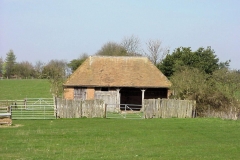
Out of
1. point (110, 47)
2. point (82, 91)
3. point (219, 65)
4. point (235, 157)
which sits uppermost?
point (110, 47)

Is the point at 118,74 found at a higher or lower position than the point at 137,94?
higher

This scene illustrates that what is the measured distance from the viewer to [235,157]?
12.4 metres

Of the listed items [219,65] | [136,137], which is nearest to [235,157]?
[136,137]

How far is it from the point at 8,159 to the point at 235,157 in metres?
7.52

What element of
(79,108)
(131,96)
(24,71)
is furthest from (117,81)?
(24,71)

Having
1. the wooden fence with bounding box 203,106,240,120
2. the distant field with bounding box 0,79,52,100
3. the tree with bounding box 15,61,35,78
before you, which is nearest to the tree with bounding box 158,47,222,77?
the wooden fence with bounding box 203,106,240,120

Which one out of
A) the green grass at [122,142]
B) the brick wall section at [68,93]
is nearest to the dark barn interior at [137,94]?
the brick wall section at [68,93]

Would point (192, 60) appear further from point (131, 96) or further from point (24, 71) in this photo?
point (24, 71)

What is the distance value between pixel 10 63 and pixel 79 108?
Answer: 222 ft

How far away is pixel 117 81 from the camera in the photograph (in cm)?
3603

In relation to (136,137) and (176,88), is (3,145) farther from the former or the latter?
(176,88)

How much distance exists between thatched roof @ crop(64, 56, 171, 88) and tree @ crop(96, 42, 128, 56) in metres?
23.7

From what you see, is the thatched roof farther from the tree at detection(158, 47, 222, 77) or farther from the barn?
the tree at detection(158, 47, 222, 77)

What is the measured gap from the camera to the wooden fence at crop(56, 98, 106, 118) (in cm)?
2623
